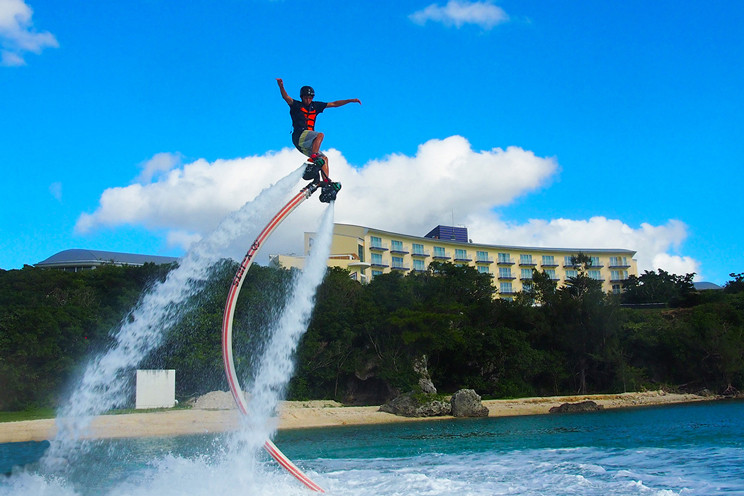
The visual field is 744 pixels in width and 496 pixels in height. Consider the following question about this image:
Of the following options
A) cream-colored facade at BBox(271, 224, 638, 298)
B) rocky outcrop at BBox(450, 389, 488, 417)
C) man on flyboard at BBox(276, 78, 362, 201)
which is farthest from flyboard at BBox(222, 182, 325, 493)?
cream-colored facade at BBox(271, 224, 638, 298)

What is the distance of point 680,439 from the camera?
28219mm

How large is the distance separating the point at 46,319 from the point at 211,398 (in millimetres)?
14765

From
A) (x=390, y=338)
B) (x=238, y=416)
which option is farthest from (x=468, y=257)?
(x=238, y=416)

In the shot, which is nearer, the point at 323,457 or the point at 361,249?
the point at 323,457

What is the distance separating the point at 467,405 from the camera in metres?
54.1

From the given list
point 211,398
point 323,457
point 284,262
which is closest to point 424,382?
point 211,398

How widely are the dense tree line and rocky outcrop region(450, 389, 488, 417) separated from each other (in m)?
5.48

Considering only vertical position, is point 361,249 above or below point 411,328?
above

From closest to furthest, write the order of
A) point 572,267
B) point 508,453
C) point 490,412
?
point 508,453 < point 490,412 < point 572,267

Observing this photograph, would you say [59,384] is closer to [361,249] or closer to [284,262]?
[284,262]

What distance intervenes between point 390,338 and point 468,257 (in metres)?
57.6

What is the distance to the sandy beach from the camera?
118 feet

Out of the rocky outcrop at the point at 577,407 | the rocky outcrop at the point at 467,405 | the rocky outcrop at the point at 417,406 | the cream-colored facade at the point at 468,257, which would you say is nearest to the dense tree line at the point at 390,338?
the rocky outcrop at the point at 417,406

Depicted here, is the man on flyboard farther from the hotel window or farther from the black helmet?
the hotel window
